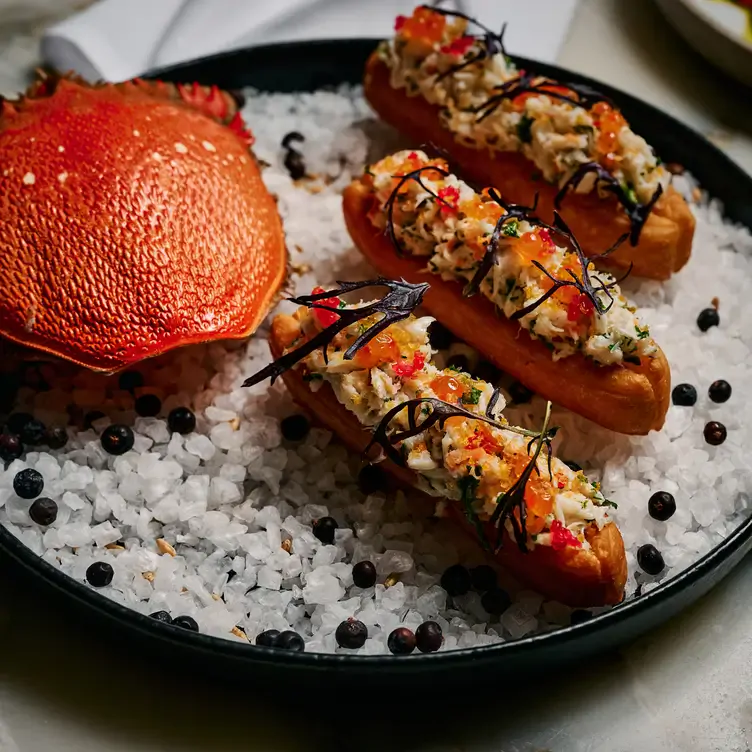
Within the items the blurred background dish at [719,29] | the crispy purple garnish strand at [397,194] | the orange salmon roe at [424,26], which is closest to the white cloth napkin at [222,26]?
the blurred background dish at [719,29]

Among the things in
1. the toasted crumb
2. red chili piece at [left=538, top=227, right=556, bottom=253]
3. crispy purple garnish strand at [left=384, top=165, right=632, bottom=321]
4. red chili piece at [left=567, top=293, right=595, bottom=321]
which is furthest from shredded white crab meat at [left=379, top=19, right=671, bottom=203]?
the toasted crumb

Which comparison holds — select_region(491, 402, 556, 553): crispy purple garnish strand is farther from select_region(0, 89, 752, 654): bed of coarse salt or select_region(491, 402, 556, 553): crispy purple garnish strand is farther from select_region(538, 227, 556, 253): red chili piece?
A: select_region(538, 227, 556, 253): red chili piece

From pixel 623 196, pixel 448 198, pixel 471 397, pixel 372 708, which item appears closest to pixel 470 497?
pixel 471 397

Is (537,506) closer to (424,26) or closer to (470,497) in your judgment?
(470,497)

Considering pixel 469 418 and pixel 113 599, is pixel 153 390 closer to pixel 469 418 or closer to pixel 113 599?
pixel 113 599

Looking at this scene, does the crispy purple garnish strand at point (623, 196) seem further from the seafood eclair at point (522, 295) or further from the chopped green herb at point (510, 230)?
the chopped green herb at point (510, 230)

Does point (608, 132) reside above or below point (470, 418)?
above

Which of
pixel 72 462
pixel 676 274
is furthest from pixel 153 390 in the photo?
pixel 676 274

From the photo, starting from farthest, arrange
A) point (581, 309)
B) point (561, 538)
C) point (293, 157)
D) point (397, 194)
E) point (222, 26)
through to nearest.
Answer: point (222, 26), point (293, 157), point (397, 194), point (581, 309), point (561, 538)
